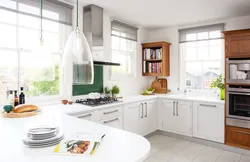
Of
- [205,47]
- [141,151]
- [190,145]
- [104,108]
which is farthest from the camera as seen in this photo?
[205,47]

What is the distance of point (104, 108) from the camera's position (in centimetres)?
281

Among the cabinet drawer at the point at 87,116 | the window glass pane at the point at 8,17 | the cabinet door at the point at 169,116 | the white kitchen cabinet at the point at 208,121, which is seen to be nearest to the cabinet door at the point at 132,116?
the cabinet door at the point at 169,116

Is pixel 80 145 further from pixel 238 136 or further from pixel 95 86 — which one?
pixel 238 136

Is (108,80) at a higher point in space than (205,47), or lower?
lower

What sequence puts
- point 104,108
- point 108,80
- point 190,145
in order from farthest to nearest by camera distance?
point 108,80 → point 190,145 → point 104,108

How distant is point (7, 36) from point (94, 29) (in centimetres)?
130

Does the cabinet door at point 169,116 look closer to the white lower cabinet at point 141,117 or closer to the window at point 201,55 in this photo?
the white lower cabinet at point 141,117

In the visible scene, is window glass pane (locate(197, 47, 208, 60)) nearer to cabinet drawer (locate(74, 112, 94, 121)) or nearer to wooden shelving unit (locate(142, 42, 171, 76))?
wooden shelving unit (locate(142, 42, 171, 76))

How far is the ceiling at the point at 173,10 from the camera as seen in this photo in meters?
3.01

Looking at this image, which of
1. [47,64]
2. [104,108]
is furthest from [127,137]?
[47,64]

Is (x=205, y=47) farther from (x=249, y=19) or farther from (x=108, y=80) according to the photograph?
(x=108, y=80)

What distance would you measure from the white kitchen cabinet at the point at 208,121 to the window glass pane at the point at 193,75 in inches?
34.4

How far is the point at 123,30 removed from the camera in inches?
161

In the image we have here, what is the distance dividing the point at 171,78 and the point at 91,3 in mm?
2608
